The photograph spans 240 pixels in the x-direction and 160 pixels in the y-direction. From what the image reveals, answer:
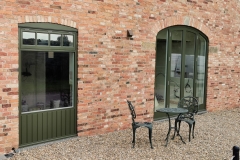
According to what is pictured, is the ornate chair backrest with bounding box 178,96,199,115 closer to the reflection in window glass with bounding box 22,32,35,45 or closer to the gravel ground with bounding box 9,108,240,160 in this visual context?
the gravel ground with bounding box 9,108,240,160

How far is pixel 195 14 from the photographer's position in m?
8.14

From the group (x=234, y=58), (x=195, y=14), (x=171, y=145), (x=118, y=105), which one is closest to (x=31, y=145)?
(x=118, y=105)

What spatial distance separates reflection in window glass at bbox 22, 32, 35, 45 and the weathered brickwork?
0.20 meters

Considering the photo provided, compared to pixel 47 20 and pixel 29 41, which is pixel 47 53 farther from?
pixel 47 20

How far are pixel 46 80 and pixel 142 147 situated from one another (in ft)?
8.08

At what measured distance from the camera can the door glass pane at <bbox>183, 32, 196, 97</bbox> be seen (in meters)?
8.36

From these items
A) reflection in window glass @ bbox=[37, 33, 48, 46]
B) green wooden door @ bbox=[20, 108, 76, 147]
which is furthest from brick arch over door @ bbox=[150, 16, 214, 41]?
green wooden door @ bbox=[20, 108, 76, 147]

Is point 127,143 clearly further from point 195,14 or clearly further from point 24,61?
point 195,14

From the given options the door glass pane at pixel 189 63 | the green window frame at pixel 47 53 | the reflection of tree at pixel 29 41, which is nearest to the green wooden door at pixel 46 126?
the green window frame at pixel 47 53

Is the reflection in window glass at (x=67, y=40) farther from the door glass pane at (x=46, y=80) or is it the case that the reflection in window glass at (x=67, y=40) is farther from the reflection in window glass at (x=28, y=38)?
the reflection in window glass at (x=28, y=38)

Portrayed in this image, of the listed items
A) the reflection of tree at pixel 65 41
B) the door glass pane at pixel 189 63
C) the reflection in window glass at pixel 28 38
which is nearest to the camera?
the reflection in window glass at pixel 28 38

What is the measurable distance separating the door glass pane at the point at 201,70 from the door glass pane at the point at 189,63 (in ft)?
1.13

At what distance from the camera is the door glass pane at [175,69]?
7887 mm

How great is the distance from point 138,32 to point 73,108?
8.48ft
